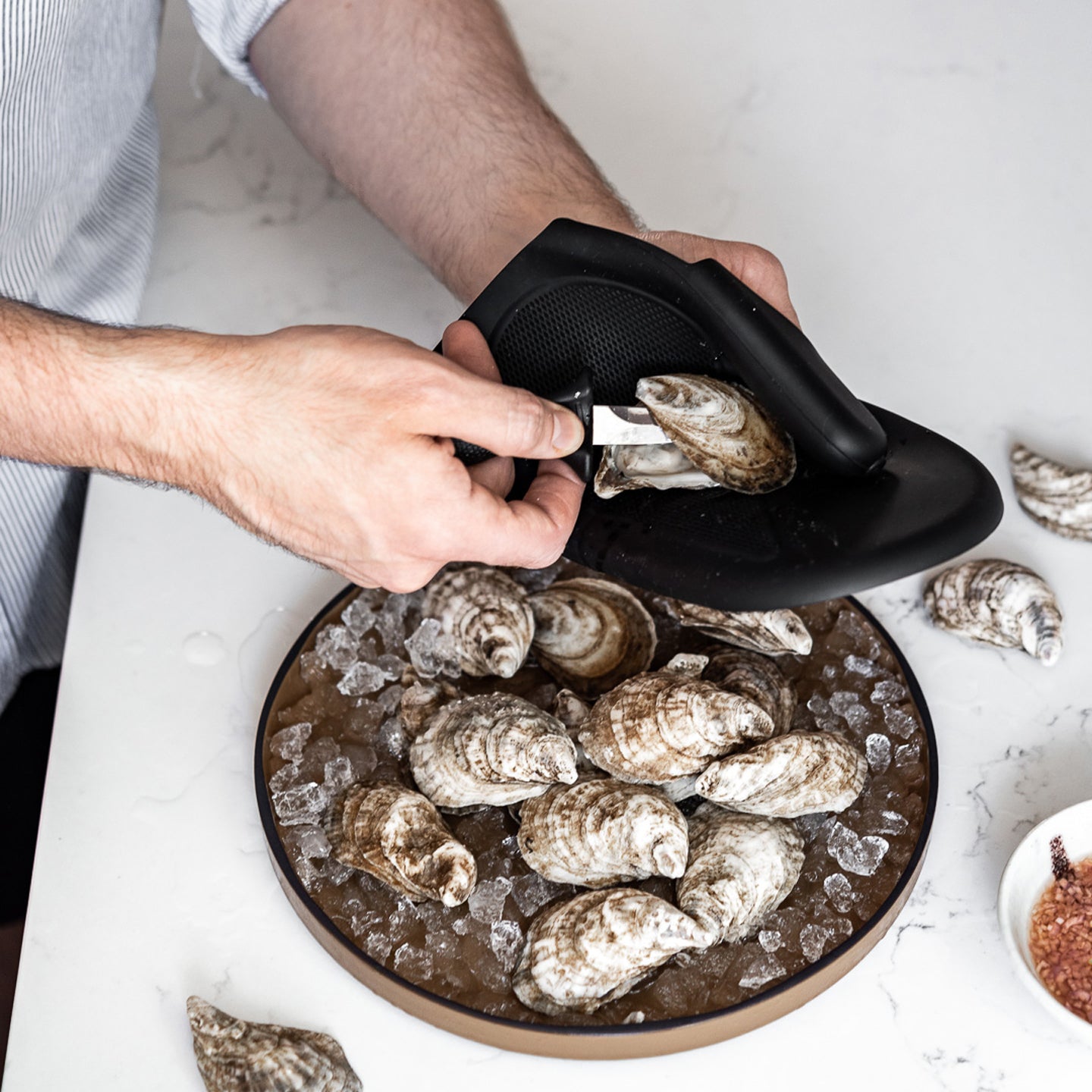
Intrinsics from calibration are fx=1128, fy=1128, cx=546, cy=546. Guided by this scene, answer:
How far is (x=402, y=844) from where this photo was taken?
31.3 inches

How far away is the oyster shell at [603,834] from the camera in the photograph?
76 cm

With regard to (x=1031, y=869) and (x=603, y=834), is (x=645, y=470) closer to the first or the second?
(x=603, y=834)

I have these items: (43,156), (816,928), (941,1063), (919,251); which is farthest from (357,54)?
(941,1063)

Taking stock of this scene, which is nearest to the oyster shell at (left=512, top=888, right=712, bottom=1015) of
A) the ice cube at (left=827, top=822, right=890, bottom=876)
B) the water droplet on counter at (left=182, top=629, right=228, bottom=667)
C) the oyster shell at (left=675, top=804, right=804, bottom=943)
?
the oyster shell at (left=675, top=804, right=804, bottom=943)

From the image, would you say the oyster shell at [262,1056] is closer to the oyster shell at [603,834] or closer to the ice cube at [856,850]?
the oyster shell at [603,834]

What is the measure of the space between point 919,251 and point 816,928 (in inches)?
33.7

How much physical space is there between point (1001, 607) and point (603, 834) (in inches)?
17.2

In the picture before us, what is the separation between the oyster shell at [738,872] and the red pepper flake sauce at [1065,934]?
0.18 metres

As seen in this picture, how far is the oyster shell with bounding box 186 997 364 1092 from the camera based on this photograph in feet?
2.43

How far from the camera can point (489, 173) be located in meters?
1.09

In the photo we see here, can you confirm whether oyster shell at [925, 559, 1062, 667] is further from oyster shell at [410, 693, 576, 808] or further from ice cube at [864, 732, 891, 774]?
oyster shell at [410, 693, 576, 808]

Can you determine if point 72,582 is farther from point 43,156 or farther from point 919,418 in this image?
point 919,418

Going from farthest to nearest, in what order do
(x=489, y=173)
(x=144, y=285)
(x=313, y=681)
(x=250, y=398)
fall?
(x=144, y=285) → (x=489, y=173) → (x=313, y=681) → (x=250, y=398)

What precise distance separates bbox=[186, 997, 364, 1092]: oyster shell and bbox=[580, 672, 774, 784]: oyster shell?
27cm
